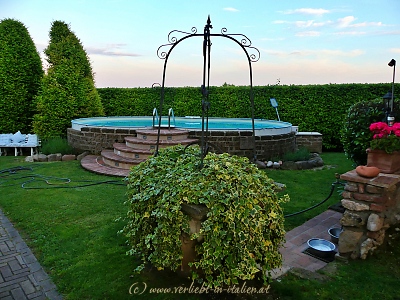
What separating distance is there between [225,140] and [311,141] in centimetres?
383

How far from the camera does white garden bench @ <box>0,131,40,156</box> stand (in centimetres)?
859

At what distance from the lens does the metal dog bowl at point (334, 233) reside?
3229mm

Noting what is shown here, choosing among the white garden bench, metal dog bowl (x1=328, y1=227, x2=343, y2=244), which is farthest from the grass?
the white garden bench

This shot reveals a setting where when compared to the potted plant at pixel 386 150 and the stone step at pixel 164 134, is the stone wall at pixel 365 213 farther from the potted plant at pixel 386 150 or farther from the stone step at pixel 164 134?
the stone step at pixel 164 134

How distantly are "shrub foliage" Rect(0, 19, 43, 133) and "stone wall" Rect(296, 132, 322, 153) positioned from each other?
9.39 meters

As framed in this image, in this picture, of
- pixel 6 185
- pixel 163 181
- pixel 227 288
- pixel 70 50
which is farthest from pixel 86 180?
pixel 70 50

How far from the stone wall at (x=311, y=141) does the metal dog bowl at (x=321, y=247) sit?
678 cm

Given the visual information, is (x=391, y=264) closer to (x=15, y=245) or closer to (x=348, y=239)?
(x=348, y=239)

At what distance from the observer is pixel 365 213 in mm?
2875

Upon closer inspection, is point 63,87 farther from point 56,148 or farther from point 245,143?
point 245,143

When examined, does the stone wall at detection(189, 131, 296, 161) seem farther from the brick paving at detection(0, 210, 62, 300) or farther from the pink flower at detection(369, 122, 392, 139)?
the brick paving at detection(0, 210, 62, 300)

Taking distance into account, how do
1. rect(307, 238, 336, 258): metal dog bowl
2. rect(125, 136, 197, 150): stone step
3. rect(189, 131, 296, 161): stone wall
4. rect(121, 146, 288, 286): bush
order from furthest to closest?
rect(189, 131, 296, 161): stone wall
rect(125, 136, 197, 150): stone step
rect(307, 238, 336, 258): metal dog bowl
rect(121, 146, 288, 286): bush

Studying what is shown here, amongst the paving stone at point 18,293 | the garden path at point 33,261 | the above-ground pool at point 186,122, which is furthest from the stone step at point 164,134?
the paving stone at point 18,293

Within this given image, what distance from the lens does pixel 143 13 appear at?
8016mm
